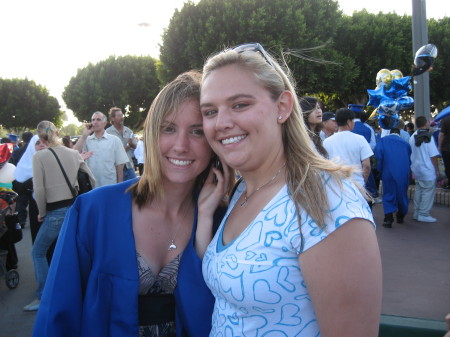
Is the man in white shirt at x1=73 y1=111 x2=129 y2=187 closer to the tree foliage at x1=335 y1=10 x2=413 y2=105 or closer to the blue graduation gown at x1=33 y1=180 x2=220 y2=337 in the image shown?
the blue graduation gown at x1=33 y1=180 x2=220 y2=337

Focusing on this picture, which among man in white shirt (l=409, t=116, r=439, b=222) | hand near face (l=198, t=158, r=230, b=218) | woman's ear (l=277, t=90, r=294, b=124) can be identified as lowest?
man in white shirt (l=409, t=116, r=439, b=222)

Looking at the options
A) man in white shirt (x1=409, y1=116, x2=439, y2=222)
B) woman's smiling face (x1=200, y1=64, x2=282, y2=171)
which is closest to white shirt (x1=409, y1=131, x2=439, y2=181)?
man in white shirt (x1=409, y1=116, x2=439, y2=222)

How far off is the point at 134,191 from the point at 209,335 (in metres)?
0.71

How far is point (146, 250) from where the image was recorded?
6.01ft

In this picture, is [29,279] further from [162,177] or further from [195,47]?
[195,47]

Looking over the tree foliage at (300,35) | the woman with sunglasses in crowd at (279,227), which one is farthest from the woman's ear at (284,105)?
the tree foliage at (300,35)

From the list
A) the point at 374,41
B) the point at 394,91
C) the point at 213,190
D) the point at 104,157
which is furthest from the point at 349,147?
the point at 374,41

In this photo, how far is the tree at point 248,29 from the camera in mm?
17859

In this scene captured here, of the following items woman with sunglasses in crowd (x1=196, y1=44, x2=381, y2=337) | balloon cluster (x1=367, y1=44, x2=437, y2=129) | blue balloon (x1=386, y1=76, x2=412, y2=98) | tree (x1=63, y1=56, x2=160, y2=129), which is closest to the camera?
woman with sunglasses in crowd (x1=196, y1=44, x2=381, y2=337)

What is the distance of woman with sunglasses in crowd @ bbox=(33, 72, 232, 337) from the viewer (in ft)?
5.41

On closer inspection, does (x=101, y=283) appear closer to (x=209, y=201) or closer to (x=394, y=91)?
(x=209, y=201)

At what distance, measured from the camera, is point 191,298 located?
69.0 inches

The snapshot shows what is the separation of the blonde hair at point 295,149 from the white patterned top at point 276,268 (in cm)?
3

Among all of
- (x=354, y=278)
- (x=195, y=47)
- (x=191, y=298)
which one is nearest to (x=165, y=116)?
(x=191, y=298)
